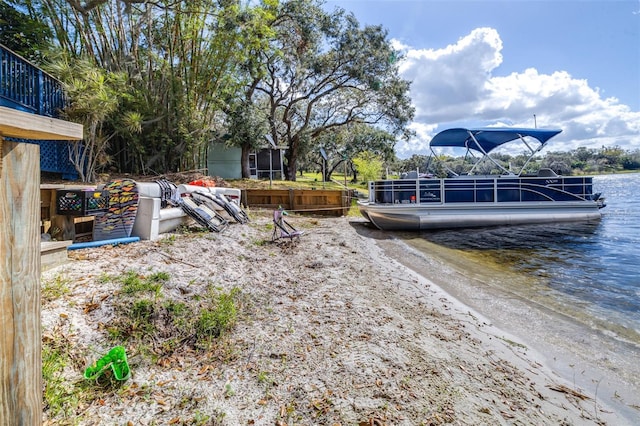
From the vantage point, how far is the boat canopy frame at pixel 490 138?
1253 cm

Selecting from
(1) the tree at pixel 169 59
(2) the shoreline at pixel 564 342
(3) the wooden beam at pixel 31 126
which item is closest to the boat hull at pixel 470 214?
(2) the shoreline at pixel 564 342

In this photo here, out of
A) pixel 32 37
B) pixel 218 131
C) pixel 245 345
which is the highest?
pixel 32 37

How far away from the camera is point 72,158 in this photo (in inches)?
389

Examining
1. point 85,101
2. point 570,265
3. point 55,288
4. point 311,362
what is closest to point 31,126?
point 311,362

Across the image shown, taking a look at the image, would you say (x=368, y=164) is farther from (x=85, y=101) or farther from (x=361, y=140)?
(x=85, y=101)

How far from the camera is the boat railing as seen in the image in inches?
486

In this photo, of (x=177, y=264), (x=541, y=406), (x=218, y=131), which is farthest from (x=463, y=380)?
(x=218, y=131)

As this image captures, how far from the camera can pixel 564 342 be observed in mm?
3711

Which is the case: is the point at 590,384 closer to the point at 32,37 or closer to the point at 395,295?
the point at 395,295

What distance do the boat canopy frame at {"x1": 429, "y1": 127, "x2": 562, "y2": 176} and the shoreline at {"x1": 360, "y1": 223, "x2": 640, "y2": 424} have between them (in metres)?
8.09

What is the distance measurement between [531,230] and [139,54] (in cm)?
1686

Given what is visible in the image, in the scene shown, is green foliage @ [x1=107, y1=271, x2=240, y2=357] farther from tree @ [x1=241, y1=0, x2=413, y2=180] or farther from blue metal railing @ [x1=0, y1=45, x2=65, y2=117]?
tree @ [x1=241, y1=0, x2=413, y2=180]

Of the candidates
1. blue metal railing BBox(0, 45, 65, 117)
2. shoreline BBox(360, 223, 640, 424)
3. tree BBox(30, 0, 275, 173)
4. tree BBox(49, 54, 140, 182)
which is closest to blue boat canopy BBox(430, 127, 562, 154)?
shoreline BBox(360, 223, 640, 424)

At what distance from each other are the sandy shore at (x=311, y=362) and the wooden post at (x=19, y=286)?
945 millimetres
